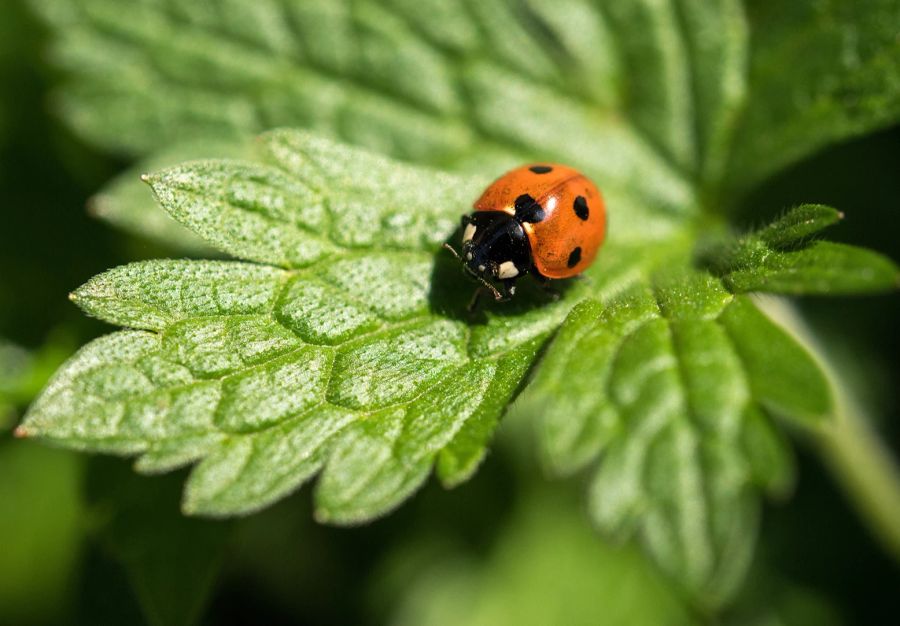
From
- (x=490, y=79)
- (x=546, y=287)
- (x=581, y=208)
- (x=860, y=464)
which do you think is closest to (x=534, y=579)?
(x=860, y=464)

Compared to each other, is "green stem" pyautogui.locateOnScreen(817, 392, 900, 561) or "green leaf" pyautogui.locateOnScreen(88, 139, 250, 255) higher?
"green leaf" pyautogui.locateOnScreen(88, 139, 250, 255)

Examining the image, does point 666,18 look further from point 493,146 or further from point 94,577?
point 94,577

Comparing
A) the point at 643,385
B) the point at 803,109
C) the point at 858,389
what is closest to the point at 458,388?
the point at 643,385

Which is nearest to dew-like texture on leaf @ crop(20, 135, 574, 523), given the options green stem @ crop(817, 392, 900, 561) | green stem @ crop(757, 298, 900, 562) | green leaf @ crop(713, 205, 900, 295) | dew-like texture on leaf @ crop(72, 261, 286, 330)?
dew-like texture on leaf @ crop(72, 261, 286, 330)

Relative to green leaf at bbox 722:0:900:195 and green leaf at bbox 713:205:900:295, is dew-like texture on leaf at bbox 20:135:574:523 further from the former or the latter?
green leaf at bbox 722:0:900:195

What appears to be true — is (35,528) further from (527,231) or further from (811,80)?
(811,80)

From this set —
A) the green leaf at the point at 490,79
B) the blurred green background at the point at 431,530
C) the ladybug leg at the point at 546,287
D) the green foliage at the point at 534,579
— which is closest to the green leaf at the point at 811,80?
the green leaf at the point at 490,79
